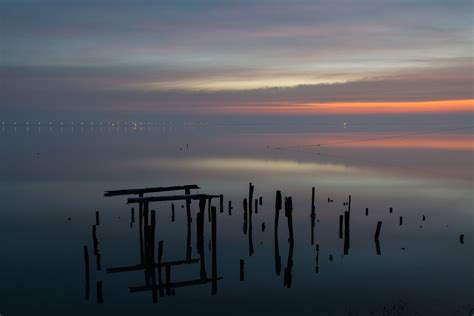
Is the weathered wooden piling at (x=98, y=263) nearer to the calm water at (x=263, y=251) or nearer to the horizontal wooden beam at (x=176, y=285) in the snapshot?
the calm water at (x=263, y=251)

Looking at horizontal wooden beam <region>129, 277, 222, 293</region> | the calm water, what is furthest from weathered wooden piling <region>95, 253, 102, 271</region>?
horizontal wooden beam <region>129, 277, 222, 293</region>

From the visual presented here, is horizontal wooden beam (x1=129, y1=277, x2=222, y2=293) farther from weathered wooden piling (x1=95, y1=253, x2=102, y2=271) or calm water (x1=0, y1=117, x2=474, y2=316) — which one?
weathered wooden piling (x1=95, y1=253, x2=102, y2=271)

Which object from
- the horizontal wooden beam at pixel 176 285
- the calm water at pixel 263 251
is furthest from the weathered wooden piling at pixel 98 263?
the horizontal wooden beam at pixel 176 285

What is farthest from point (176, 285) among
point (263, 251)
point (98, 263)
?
point (263, 251)

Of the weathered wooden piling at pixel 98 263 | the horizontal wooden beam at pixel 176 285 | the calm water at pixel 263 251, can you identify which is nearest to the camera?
the calm water at pixel 263 251

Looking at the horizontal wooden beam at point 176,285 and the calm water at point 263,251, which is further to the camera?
the horizontal wooden beam at point 176,285

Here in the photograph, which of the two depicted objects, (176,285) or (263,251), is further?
(263,251)

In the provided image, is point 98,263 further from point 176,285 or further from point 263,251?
point 263,251

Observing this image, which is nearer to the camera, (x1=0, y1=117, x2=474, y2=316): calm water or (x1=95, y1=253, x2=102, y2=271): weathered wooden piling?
(x1=0, y1=117, x2=474, y2=316): calm water

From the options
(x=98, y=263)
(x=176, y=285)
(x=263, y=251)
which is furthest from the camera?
(x=263, y=251)

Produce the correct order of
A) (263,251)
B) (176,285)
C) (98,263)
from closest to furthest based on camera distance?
(176,285) < (98,263) < (263,251)

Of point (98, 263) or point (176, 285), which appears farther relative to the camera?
point (98, 263)

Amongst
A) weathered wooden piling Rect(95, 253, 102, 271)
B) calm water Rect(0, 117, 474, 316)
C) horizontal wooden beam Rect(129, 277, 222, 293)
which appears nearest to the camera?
calm water Rect(0, 117, 474, 316)

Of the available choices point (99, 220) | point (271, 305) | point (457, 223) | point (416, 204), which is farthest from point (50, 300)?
point (416, 204)
